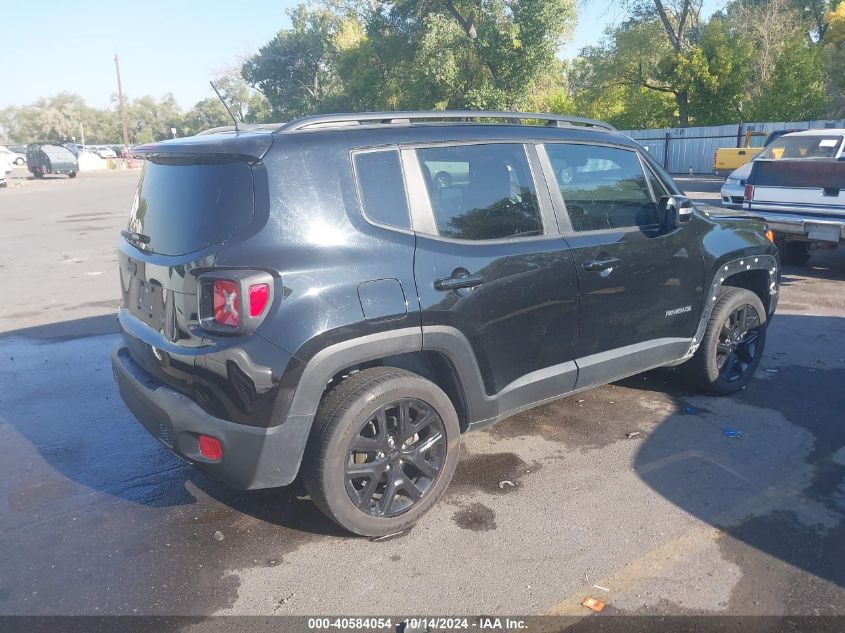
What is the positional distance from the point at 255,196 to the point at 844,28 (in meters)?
40.9

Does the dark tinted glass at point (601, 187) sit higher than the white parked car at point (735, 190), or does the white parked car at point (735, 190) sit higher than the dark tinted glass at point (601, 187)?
the dark tinted glass at point (601, 187)

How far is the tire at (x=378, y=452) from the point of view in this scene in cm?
305

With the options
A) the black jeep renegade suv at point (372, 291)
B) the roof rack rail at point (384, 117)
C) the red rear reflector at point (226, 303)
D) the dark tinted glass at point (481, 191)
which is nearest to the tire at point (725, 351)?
the black jeep renegade suv at point (372, 291)

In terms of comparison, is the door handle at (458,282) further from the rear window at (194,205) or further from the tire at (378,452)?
the rear window at (194,205)

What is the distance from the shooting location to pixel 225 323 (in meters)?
2.87

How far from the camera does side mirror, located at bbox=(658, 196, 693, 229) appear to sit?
422 centimetres

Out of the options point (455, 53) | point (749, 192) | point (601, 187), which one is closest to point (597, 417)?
point (601, 187)

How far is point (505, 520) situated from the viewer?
11.3 feet

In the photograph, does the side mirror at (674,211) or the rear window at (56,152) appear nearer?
the side mirror at (674,211)

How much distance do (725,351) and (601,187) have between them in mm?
1709

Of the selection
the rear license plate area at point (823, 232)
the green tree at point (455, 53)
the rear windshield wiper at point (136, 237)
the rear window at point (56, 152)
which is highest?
the green tree at point (455, 53)

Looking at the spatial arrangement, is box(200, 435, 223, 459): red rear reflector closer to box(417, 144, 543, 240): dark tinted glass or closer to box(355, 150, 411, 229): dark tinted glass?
box(355, 150, 411, 229): dark tinted glass

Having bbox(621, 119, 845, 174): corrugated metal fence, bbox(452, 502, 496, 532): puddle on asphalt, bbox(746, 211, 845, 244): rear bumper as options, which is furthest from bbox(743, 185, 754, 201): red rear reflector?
bbox(621, 119, 845, 174): corrugated metal fence

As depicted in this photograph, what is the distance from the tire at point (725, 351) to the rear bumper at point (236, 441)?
3.07m
